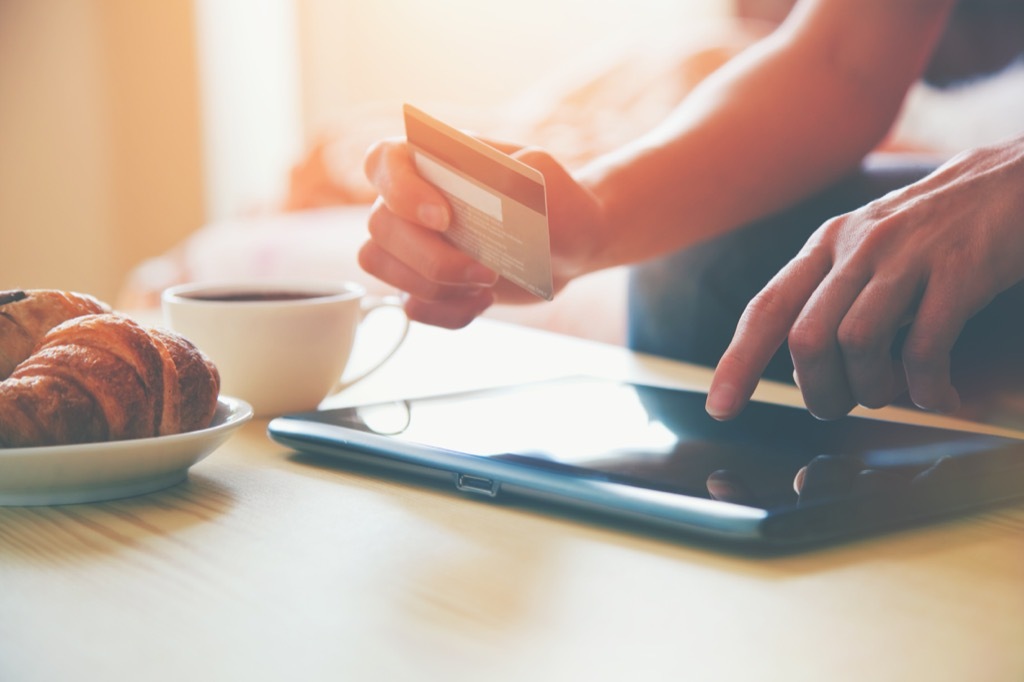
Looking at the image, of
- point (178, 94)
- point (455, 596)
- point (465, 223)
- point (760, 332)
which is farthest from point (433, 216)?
point (178, 94)

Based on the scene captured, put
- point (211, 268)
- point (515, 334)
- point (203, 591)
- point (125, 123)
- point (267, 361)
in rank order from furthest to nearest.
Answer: point (125, 123) < point (211, 268) < point (515, 334) < point (267, 361) < point (203, 591)

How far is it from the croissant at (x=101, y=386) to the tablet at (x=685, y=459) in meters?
0.08

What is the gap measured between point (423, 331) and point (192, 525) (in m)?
0.63

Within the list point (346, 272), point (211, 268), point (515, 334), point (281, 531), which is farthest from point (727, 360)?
point (211, 268)

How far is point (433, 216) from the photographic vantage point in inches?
27.5

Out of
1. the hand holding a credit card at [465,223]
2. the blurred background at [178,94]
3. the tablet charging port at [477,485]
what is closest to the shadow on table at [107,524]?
the tablet charging port at [477,485]

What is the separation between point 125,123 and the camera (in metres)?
3.30

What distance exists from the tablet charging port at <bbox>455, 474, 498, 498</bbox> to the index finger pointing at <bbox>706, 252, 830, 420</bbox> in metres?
0.11

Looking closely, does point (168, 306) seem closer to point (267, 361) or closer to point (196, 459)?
point (267, 361)

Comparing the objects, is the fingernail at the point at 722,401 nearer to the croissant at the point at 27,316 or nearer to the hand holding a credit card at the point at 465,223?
the hand holding a credit card at the point at 465,223

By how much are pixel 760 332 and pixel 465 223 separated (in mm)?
231

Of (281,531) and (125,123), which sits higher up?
(125,123)

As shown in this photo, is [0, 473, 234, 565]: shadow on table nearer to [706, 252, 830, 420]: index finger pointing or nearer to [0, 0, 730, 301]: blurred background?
[706, 252, 830, 420]: index finger pointing

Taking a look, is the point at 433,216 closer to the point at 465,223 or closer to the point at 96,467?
the point at 465,223
